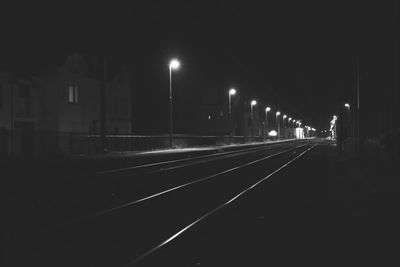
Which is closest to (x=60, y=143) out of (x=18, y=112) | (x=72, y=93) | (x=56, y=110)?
(x=18, y=112)

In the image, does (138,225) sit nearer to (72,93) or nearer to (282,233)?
(282,233)

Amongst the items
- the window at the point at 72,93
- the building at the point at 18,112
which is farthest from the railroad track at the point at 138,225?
the window at the point at 72,93

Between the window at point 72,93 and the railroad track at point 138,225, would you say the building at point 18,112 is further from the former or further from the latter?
Result: the railroad track at point 138,225

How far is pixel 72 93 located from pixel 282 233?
1657 inches

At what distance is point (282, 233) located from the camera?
901 cm

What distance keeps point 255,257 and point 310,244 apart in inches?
50.4

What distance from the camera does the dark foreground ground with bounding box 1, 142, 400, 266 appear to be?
707 centimetres

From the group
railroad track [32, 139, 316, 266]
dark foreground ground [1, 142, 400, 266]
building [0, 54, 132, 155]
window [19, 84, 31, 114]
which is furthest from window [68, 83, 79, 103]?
dark foreground ground [1, 142, 400, 266]

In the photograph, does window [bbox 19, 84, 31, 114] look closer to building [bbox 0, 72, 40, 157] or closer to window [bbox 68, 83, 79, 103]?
building [bbox 0, 72, 40, 157]

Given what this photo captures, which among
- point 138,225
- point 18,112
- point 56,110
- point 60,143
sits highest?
point 56,110

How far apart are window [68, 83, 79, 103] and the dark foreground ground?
3325 centimetres

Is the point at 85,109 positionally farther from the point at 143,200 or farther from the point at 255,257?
the point at 255,257

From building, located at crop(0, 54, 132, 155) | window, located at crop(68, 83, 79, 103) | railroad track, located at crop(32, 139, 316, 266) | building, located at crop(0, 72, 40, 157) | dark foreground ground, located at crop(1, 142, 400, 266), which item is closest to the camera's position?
dark foreground ground, located at crop(1, 142, 400, 266)

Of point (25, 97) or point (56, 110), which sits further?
point (56, 110)
